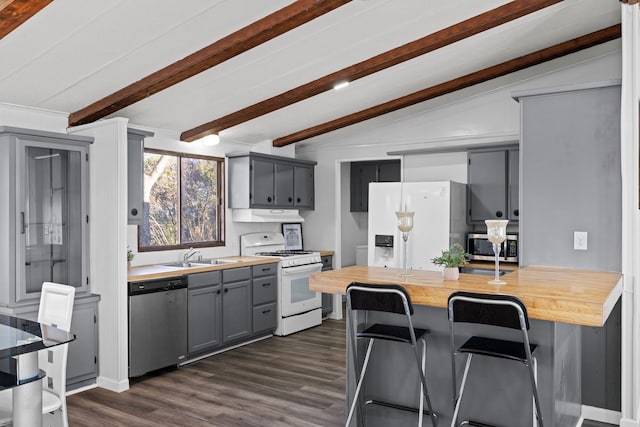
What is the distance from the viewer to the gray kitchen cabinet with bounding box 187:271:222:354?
4.74m

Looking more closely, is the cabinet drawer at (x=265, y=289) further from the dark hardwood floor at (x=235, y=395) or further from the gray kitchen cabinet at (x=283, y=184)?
the gray kitchen cabinet at (x=283, y=184)

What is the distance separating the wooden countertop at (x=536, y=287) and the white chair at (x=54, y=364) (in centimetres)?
136

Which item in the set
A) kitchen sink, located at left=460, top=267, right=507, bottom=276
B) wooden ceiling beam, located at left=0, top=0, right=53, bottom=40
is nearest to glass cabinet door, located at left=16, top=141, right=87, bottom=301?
wooden ceiling beam, located at left=0, top=0, right=53, bottom=40

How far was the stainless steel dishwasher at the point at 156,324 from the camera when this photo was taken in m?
4.23

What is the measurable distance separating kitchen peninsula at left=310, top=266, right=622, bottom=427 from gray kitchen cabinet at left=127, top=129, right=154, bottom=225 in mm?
2051

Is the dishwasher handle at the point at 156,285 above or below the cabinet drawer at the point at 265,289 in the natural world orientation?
above

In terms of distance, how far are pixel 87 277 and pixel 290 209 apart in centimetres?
279

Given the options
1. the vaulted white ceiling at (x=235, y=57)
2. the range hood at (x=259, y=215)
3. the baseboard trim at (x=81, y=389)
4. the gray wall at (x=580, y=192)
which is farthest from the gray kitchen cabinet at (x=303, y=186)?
the gray wall at (x=580, y=192)

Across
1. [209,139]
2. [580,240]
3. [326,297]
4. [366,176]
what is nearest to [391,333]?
[580,240]

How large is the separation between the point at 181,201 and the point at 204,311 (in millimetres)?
1309

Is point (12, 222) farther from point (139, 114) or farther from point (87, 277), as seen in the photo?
point (139, 114)

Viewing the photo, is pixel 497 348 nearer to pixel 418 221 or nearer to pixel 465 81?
pixel 418 221

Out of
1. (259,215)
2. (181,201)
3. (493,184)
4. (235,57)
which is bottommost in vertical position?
(259,215)

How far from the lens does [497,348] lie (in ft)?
8.14
